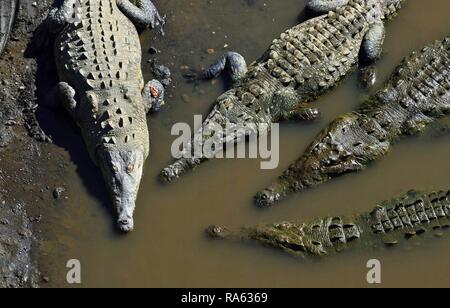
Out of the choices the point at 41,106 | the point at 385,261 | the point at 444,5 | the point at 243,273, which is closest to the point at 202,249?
the point at 243,273

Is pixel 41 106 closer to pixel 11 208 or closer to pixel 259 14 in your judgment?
pixel 11 208

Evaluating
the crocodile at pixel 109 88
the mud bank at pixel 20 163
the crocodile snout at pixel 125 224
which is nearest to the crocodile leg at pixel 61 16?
the crocodile at pixel 109 88

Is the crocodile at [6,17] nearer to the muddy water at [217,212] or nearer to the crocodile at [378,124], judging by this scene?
the muddy water at [217,212]

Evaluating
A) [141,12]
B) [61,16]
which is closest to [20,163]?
[61,16]

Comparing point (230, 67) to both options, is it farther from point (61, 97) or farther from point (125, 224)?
point (125, 224)

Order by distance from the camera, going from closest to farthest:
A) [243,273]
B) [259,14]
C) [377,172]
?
[243,273], [377,172], [259,14]

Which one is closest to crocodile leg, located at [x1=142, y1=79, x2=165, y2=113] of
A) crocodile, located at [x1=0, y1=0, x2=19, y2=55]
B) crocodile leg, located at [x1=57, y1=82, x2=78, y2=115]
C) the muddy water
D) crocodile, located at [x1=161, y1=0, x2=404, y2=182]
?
the muddy water
